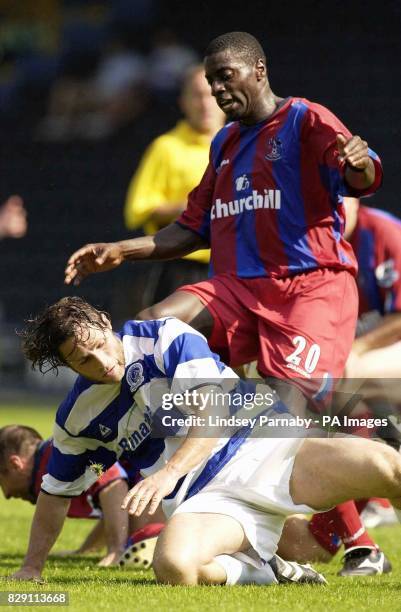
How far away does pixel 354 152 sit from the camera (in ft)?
14.4

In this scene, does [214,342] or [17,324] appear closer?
[214,342]

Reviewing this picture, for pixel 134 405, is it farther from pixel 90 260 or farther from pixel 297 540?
pixel 297 540

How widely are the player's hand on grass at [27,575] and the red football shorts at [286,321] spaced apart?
3.95ft

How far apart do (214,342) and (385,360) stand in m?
1.22

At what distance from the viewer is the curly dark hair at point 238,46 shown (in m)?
4.86

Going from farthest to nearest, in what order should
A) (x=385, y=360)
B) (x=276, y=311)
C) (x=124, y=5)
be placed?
(x=124, y=5), (x=385, y=360), (x=276, y=311)

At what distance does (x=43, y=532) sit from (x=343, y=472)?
116cm

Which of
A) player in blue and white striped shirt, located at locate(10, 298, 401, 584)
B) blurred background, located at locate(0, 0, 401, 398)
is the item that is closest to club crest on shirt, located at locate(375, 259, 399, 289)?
player in blue and white striped shirt, located at locate(10, 298, 401, 584)

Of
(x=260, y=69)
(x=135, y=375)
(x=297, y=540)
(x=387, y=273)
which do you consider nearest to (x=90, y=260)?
(x=135, y=375)

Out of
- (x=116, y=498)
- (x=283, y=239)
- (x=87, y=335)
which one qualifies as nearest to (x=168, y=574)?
(x=87, y=335)

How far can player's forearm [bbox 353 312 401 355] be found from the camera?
6.01 m

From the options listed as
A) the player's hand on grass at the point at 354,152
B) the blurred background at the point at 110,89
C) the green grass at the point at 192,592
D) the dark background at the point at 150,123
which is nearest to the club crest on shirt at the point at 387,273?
the green grass at the point at 192,592

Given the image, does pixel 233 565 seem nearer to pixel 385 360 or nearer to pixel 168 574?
pixel 168 574

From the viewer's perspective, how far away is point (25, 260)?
59.4 ft
